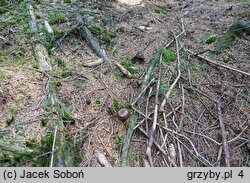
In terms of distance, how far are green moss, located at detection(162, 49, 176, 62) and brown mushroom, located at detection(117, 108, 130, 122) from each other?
1.56 meters

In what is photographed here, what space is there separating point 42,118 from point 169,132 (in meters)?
1.63

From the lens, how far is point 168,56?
4.92 m

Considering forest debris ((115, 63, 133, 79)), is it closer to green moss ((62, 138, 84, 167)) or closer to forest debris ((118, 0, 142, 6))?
green moss ((62, 138, 84, 167))

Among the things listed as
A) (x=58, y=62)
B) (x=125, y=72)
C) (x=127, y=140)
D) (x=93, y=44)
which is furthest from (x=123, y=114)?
(x=93, y=44)

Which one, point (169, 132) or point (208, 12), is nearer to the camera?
point (169, 132)

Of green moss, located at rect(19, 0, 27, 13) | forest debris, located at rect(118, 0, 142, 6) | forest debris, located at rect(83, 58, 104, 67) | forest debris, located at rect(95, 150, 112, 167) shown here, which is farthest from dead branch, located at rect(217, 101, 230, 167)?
green moss, located at rect(19, 0, 27, 13)

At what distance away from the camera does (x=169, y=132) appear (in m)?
3.60

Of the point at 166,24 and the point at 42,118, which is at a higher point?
the point at 166,24

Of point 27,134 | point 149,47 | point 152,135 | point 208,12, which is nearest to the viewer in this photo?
point 27,134

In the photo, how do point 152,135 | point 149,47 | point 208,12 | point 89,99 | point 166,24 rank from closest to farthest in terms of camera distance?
point 152,135, point 89,99, point 149,47, point 166,24, point 208,12

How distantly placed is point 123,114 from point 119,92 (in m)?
0.55

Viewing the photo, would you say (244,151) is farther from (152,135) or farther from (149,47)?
(149,47)

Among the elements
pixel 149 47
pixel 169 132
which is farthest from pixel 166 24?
pixel 169 132

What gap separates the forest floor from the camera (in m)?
3.33
